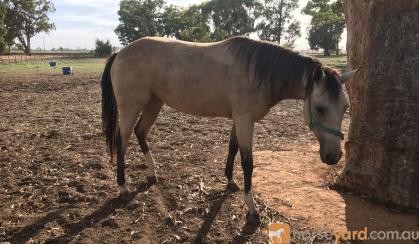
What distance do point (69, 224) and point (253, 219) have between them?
6.90 feet

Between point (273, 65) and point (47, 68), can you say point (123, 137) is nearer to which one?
point (273, 65)

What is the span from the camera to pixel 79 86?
1630 centimetres

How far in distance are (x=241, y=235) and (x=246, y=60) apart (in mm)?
2027

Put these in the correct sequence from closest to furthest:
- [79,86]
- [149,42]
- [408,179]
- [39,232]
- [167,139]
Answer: [39,232] → [408,179] → [149,42] → [167,139] → [79,86]

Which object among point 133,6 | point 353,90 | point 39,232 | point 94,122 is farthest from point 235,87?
Result: point 133,6

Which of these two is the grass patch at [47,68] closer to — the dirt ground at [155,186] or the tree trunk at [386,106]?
the dirt ground at [155,186]

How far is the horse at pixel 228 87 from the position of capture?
12.3 feet

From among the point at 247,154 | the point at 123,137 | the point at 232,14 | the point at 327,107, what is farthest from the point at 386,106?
the point at 232,14

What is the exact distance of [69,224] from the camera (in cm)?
398

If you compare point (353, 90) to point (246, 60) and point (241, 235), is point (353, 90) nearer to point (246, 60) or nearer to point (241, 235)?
point (246, 60)

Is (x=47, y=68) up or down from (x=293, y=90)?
up

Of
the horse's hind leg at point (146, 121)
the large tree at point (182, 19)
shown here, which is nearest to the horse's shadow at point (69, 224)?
the horse's hind leg at point (146, 121)

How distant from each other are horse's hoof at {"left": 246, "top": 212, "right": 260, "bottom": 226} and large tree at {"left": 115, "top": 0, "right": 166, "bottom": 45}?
7283cm

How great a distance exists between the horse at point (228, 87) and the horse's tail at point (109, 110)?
0.05ft
